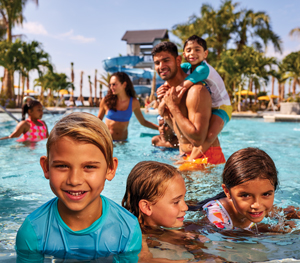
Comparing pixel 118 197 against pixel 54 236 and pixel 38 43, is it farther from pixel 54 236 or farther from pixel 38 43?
pixel 38 43

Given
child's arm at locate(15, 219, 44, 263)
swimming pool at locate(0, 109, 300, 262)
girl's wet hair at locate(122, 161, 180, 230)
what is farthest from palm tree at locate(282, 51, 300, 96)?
child's arm at locate(15, 219, 44, 263)

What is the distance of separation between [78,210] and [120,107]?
5.74 metres

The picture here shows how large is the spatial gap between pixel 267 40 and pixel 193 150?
3282 cm

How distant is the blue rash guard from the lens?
5.28 feet

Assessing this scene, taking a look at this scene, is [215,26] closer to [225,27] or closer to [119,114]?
[225,27]

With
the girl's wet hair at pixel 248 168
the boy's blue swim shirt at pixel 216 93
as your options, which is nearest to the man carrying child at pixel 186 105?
the boy's blue swim shirt at pixel 216 93

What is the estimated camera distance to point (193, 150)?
13.8ft

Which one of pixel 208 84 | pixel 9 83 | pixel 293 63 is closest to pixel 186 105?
pixel 208 84

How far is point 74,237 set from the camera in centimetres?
164

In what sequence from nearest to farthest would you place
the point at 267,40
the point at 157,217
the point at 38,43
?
the point at 157,217 → the point at 38,43 → the point at 267,40

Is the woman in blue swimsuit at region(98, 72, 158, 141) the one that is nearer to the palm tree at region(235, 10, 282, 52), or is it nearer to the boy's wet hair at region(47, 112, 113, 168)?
the boy's wet hair at region(47, 112, 113, 168)

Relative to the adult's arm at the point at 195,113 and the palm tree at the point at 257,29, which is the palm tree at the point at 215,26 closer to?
the palm tree at the point at 257,29

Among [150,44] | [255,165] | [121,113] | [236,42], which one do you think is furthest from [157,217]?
[150,44]

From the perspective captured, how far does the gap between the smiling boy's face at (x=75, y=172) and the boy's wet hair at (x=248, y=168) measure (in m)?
1.23
